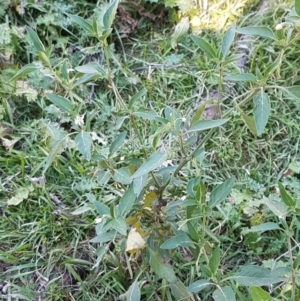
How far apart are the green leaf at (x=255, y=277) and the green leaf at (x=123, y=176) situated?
0.47 m

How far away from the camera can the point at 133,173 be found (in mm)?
1799

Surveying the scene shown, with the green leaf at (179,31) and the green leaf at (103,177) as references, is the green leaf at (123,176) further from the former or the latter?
the green leaf at (179,31)

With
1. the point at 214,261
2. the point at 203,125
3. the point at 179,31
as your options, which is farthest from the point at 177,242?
the point at 179,31

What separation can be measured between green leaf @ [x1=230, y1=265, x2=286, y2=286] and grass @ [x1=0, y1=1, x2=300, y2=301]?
0.05 ft

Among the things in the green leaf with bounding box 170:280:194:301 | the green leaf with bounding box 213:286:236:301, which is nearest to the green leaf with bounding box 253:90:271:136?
the green leaf with bounding box 213:286:236:301

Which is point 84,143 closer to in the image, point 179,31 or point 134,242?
point 134,242

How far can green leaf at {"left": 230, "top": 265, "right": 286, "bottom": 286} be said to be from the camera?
155cm

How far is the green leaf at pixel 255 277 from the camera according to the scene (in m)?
1.55

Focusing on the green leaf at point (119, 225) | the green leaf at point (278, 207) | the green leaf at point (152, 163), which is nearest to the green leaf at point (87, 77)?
the green leaf at point (152, 163)

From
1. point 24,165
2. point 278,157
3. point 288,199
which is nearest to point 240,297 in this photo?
point 288,199

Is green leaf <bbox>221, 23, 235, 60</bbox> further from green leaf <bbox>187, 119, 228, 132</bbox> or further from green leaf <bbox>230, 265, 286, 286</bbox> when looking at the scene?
green leaf <bbox>230, 265, 286, 286</bbox>

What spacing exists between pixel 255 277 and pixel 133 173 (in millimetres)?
528

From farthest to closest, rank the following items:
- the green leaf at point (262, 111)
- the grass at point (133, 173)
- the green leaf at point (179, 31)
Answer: the green leaf at point (179, 31) < the grass at point (133, 173) < the green leaf at point (262, 111)

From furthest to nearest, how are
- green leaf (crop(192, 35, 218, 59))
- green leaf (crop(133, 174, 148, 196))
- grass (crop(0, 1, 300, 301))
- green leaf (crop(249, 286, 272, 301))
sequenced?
grass (crop(0, 1, 300, 301)) → green leaf (crop(133, 174, 148, 196)) → green leaf (crop(192, 35, 218, 59)) → green leaf (crop(249, 286, 272, 301))
